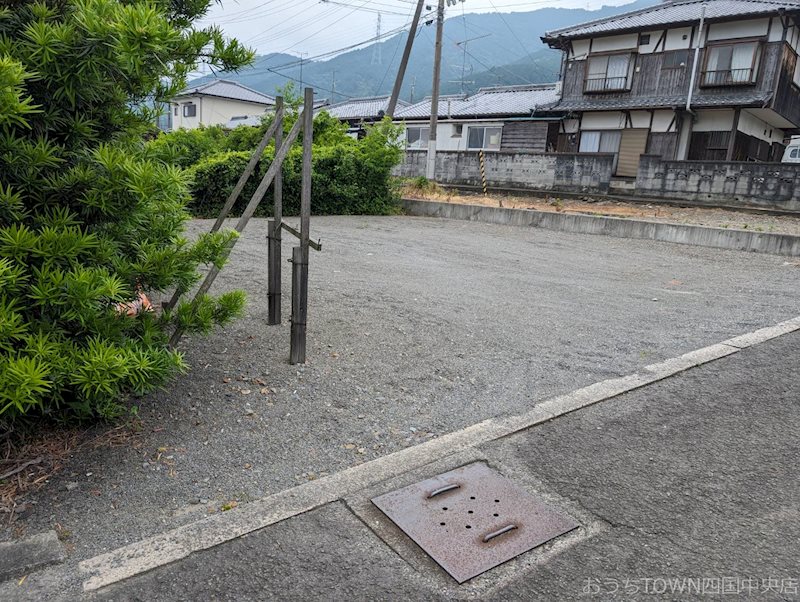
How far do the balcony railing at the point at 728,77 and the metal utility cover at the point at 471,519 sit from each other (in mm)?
20198

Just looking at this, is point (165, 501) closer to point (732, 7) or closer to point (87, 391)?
point (87, 391)

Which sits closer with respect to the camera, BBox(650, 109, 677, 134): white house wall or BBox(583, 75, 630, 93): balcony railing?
BBox(650, 109, 677, 134): white house wall

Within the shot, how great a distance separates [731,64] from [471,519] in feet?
68.6

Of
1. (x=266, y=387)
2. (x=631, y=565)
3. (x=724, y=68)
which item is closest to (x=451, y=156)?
(x=724, y=68)

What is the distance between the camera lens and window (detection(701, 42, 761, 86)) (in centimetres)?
1762

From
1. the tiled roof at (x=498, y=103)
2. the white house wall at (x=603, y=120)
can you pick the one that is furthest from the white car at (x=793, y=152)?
the tiled roof at (x=498, y=103)

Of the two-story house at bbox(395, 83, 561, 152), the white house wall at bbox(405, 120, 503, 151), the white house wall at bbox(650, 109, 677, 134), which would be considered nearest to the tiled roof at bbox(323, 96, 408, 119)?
the two-story house at bbox(395, 83, 561, 152)

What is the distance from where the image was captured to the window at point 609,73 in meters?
20.2

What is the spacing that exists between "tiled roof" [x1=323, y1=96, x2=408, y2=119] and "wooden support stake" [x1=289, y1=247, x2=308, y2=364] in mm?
26967

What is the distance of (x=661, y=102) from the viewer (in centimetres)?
1897

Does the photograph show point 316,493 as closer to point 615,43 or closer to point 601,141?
point 601,141

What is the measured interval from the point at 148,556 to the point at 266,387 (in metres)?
1.35

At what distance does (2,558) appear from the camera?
1836mm

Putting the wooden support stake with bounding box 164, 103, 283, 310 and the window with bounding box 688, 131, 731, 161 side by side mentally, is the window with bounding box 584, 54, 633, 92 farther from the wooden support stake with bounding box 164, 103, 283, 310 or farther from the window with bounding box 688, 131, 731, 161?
the wooden support stake with bounding box 164, 103, 283, 310
